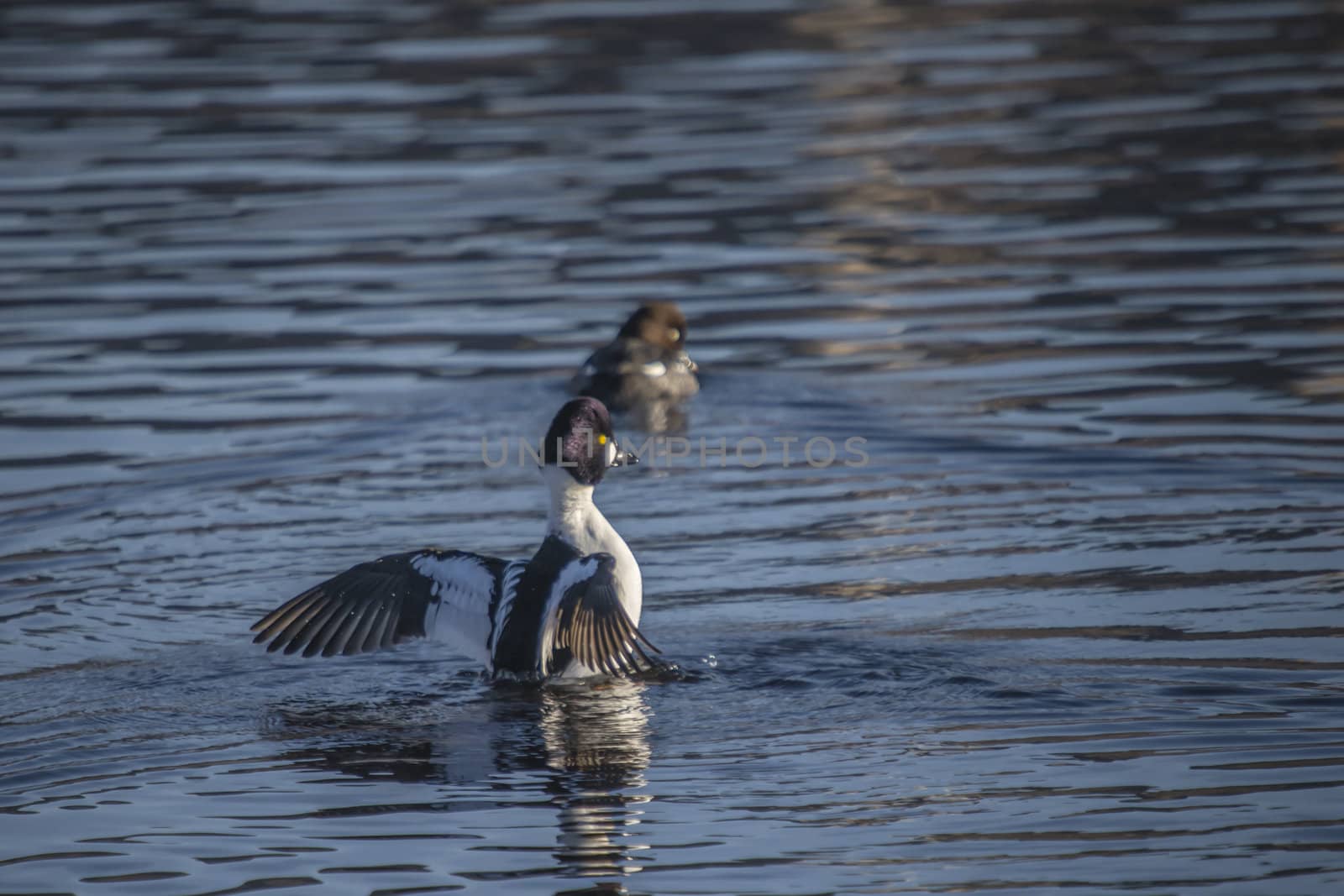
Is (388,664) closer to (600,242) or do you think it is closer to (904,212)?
(600,242)

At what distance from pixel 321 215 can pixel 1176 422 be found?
8.49 m

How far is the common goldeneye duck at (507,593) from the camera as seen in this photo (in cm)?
740

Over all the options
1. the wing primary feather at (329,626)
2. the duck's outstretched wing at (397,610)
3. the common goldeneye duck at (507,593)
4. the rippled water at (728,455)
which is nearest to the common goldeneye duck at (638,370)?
the rippled water at (728,455)

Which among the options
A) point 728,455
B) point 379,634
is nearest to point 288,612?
point 379,634

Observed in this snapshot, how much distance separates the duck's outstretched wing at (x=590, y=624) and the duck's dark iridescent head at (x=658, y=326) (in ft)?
14.7

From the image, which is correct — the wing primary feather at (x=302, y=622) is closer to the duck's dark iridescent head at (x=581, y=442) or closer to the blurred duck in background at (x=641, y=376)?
the duck's dark iridescent head at (x=581, y=442)

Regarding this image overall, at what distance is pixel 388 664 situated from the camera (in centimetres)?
789

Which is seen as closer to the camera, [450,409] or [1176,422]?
[1176,422]

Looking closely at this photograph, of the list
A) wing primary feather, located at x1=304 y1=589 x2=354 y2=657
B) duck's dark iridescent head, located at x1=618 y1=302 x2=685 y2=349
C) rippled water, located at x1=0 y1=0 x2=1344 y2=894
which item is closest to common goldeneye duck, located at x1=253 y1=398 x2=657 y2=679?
wing primary feather, located at x1=304 y1=589 x2=354 y2=657

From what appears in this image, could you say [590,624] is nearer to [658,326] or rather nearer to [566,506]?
[566,506]

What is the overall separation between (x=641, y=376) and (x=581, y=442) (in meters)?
3.76

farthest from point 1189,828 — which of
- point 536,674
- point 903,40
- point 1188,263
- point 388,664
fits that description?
point 903,40

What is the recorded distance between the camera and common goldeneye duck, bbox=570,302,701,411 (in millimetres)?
11633

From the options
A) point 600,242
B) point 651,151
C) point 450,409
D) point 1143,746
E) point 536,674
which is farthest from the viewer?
point 651,151
